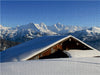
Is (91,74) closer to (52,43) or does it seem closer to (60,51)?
(52,43)

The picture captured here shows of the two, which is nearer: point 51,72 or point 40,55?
point 51,72

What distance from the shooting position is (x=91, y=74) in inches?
158

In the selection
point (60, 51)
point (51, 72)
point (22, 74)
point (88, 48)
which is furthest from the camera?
point (88, 48)

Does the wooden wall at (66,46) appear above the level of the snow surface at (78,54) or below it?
above

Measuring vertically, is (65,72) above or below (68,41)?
below

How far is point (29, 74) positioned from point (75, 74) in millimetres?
1501

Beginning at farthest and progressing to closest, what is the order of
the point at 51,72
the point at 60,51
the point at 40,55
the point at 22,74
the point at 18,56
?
the point at 60,51, the point at 40,55, the point at 18,56, the point at 51,72, the point at 22,74

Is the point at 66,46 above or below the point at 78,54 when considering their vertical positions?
above

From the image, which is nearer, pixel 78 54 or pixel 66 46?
pixel 78 54

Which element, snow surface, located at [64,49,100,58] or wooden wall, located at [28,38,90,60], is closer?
snow surface, located at [64,49,100,58]

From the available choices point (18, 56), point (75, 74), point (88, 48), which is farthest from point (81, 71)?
point (88, 48)

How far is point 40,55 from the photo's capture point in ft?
38.9

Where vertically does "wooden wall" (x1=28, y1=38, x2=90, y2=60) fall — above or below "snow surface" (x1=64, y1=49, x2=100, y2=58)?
above

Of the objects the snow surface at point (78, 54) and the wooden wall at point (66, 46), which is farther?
the wooden wall at point (66, 46)
